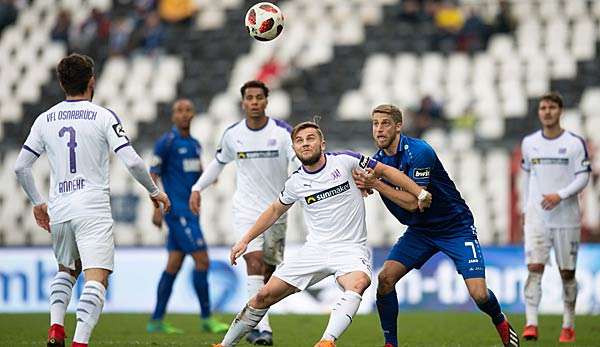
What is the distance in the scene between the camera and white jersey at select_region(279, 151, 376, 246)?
1044 centimetres

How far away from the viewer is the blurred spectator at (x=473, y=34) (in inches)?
1066

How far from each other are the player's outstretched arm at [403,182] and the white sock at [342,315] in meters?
0.98

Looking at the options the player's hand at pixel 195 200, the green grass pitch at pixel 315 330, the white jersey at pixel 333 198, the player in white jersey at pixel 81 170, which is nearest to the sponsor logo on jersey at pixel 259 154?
the player's hand at pixel 195 200

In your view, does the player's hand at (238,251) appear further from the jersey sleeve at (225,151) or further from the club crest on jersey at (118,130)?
the jersey sleeve at (225,151)

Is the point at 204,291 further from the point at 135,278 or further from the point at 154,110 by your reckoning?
the point at 154,110

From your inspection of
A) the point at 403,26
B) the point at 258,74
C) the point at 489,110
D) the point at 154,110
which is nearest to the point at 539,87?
the point at 489,110

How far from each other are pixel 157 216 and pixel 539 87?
44.0 feet

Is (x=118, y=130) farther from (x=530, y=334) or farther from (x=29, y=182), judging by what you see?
(x=530, y=334)

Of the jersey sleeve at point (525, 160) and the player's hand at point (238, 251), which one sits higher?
the jersey sleeve at point (525, 160)

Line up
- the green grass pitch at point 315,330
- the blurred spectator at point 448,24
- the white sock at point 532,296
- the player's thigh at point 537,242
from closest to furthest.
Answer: the green grass pitch at point 315,330, the white sock at point 532,296, the player's thigh at point 537,242, the blurred spectator at point 448,24

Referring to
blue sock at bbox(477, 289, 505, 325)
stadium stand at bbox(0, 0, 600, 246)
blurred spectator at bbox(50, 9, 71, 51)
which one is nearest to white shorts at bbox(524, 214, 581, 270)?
blue sock at bbox(477, 289, 505, 325)

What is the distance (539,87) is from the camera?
83.4ft

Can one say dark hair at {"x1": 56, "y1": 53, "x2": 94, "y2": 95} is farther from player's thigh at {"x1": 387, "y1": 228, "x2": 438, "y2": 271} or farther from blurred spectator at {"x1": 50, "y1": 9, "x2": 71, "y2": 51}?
blurred spectator at {"x1": 50, "y1": 9, "x2": 71, "y2": 51}

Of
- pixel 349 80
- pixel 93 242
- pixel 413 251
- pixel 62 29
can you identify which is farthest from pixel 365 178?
pixel 62 29
